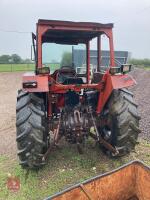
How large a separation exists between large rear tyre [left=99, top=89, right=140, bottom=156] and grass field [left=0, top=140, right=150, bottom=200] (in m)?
0.38

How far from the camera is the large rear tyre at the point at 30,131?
466 cm

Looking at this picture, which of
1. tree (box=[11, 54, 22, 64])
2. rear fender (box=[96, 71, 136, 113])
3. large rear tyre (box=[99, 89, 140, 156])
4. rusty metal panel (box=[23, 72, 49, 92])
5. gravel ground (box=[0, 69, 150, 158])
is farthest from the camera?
tree (box=[11, 54, 22, 64])

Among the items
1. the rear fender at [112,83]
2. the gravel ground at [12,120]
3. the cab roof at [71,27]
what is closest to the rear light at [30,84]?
the cab roof at [71,27]

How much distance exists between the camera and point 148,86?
1362 centimetres

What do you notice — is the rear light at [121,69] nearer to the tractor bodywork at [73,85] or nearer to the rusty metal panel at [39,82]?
the tractor bodywork at [73,85]

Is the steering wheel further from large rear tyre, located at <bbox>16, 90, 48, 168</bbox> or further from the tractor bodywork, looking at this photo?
large rear tyre, located at <bbox>16, 90, 48, 168</bbox>

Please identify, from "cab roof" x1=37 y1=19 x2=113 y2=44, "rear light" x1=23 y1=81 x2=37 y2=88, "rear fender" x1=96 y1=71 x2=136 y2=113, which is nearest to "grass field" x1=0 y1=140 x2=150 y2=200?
"rear fender" x1=96 y1=71 x2=136 y2=113

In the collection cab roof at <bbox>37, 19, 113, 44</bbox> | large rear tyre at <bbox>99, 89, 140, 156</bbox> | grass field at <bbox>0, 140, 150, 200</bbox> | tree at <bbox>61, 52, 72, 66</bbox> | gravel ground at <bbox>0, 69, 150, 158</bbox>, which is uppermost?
cab roof at <bbox>37, 19, 113, 44</bbox>

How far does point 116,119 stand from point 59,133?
87 cm

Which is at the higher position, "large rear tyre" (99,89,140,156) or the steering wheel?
the steering wheel

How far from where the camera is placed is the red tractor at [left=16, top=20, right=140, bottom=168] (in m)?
4.67

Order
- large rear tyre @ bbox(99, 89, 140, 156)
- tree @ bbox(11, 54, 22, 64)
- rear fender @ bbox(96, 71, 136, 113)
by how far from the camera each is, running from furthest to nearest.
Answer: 1. tree @ bbox(11, 54, 22, 64)
2. large rear tyre @ bbox(99, 89, 140, 156)
3. rear fender @ bbox(96, 71, 136, 113)

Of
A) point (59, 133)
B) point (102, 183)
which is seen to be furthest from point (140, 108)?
point (102, 183)

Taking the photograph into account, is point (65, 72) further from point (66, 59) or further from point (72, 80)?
point (72, 80)
